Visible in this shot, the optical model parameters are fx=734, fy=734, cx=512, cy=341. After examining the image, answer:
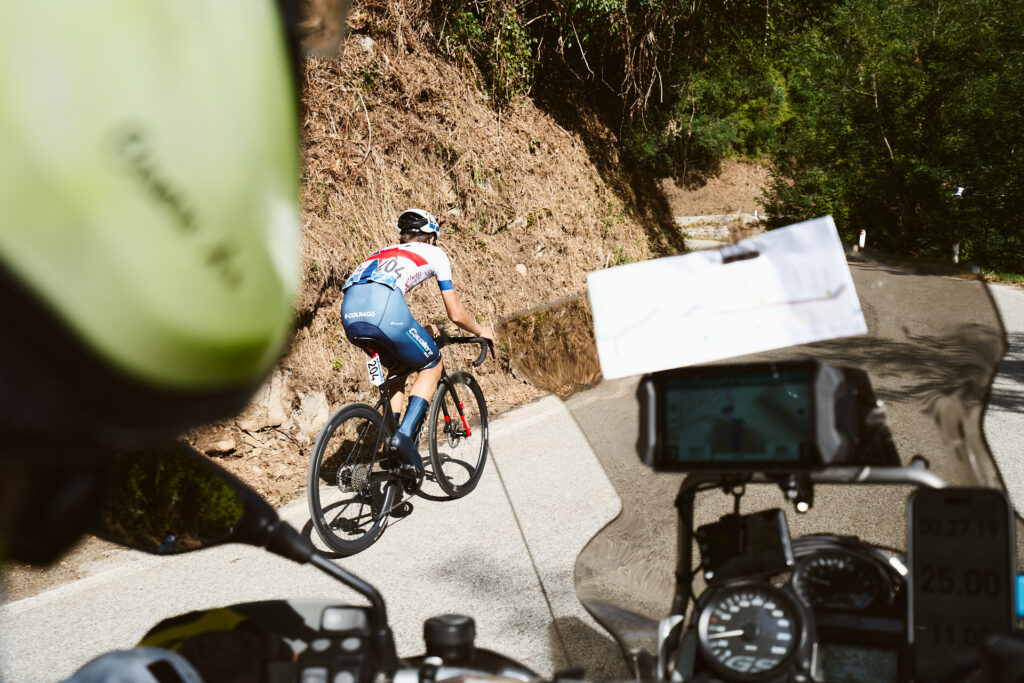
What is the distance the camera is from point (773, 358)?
156cm

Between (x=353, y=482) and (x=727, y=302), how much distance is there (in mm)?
3803

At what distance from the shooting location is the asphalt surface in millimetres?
3578

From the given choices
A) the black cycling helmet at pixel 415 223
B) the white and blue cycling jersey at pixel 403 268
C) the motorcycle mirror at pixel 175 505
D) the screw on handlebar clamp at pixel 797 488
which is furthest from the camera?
the black cycling helmet at pixel 415 223

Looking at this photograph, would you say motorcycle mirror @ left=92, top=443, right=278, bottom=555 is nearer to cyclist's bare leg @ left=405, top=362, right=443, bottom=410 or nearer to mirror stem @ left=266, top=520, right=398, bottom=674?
mirror stem @ left=266, top=520, right=398, bottom=674

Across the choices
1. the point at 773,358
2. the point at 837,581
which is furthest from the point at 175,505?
the point at 837,581

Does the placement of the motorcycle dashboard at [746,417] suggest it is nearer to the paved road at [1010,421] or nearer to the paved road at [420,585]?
the paved road at [420,585]

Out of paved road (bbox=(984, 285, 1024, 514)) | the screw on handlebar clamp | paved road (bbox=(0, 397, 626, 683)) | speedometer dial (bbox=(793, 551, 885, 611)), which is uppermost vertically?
the screw on handlebar clamp

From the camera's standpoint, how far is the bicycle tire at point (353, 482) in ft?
14.9

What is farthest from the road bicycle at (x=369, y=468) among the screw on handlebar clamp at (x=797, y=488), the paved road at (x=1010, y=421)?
the paved road at (x=1010, y=421)

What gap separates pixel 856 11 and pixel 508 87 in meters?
19.4

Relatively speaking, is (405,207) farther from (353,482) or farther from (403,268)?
(353,482)

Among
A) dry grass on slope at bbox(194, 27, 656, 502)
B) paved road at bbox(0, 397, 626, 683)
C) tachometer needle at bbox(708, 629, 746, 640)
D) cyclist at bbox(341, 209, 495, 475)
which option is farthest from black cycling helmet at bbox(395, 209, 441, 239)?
tachometer needle at bbox(708, 629, 746, 640)

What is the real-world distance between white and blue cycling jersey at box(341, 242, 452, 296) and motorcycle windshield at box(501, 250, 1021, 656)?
300 cm

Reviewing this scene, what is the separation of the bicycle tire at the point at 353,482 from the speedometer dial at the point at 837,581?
331cm
